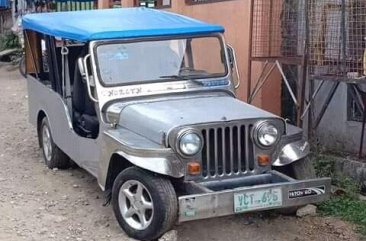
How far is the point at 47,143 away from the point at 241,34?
3.07 metres

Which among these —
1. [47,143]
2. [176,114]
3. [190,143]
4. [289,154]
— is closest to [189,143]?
[190,143]

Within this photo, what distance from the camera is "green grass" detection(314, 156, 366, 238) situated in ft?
20.9

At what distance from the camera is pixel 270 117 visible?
592 cm

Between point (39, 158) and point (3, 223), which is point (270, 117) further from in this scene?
point (39, 158)

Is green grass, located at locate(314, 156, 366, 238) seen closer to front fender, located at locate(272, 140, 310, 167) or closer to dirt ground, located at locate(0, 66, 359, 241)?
dirt ground, located at locate(0, 66, 359, 241)

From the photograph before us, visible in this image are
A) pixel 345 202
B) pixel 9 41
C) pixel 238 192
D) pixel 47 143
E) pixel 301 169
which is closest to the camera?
pixel 238 192

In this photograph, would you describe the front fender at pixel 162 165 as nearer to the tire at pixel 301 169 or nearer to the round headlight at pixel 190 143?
the round headlight at pixel 190 143

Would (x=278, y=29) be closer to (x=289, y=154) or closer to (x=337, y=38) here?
(x=337, y=38)

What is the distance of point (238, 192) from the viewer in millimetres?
5453

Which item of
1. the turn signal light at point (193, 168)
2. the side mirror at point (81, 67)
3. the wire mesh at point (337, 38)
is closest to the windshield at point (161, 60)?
the side mirror at point (81, 67)

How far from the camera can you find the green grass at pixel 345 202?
20.9 ft

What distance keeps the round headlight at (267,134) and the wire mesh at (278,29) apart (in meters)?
2.47

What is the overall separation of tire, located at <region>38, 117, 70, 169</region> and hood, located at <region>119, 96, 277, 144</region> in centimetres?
198

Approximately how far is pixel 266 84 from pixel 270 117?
329 cm
